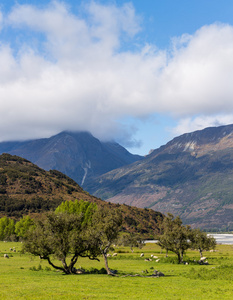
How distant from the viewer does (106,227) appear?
4944 centimetres

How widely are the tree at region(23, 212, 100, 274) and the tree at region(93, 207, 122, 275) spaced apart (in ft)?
3.72

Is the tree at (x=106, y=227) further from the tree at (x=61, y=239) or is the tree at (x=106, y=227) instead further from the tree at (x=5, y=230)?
the tree at (x=5, y=230)

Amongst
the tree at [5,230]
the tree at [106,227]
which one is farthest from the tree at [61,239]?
the tree at [5,230]

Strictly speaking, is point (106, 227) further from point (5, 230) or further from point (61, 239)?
point (5, 230)

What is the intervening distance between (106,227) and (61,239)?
7918mm

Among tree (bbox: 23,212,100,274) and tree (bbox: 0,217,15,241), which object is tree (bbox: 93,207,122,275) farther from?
tree (bbox: 0,217,15,241)

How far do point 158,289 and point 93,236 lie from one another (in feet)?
51.8

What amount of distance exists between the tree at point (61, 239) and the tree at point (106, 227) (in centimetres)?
113

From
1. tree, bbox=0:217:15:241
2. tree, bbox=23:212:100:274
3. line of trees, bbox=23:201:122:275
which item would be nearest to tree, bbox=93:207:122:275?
line of trees, bbox=23:201:122:275

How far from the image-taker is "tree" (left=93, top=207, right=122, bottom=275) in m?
49.8

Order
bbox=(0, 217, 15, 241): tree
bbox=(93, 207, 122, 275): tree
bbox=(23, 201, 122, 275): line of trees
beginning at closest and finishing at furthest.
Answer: bbox=(93, 207, 122, 275): tree, bbox=(23, 201, 122, 275): line of trees, bbox=(0, 217, 15, 241): tree

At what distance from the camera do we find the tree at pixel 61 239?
165ft

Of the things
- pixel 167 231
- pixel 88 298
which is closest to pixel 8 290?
pixel 88 298

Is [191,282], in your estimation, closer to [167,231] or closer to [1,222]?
[167,231]
